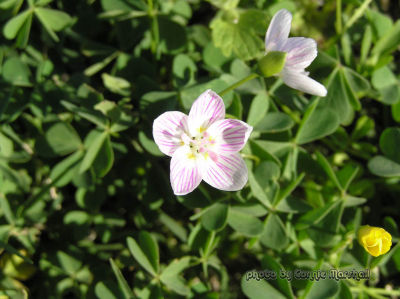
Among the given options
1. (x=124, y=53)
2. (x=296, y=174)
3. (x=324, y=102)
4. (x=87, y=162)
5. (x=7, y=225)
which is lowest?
(x=7, y=225)

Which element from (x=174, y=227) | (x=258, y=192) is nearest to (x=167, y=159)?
(x=174, y=227)

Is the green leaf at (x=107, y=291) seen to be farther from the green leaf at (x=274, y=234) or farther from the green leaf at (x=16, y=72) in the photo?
the green leaf at (x=16, y=72)

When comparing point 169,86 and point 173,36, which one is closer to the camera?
point 173,36

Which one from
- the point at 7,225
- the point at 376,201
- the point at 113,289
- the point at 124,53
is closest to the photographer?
the point at 113,289

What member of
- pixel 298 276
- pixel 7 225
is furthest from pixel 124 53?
→ pixel 298 276

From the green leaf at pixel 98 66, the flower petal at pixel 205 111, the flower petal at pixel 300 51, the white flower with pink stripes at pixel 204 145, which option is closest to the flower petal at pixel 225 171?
the white flower with pink stripes at pixel 204 145

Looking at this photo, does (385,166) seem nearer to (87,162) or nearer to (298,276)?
(298,276)

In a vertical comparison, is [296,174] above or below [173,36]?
below
